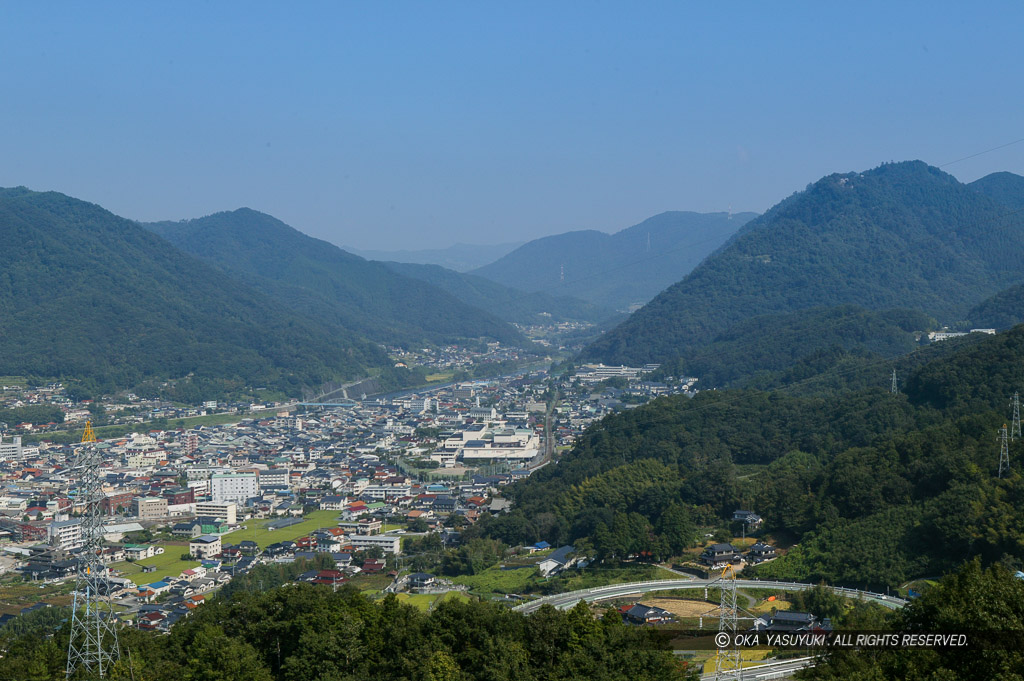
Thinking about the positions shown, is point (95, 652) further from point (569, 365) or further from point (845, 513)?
point (569, 365)

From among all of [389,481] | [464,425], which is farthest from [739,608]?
[464,425]

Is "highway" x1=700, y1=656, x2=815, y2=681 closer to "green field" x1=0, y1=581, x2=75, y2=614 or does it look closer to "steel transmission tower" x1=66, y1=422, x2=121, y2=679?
"steel transmission tower" x1=66, y1=422, x2=121, y2=679

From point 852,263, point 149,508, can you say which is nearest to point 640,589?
point 149,508

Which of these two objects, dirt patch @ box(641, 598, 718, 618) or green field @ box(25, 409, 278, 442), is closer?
dirt patch @ box(641, 598, 718, 618)

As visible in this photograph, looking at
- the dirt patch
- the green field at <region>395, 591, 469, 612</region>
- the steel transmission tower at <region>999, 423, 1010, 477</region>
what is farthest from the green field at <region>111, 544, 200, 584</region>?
the steel transmission tower at <region>999, 423, 1010, 477</region>

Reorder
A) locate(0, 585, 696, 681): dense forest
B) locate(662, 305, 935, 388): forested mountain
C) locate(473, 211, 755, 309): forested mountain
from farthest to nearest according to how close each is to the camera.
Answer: locate(473, 211, 755, 309): forested mountain, locate(662, 305, 935, 388): forested mountain, locate(0, 585, 696, 681): dense forest

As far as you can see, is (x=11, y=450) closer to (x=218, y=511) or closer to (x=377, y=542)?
(x=218, y=511)
